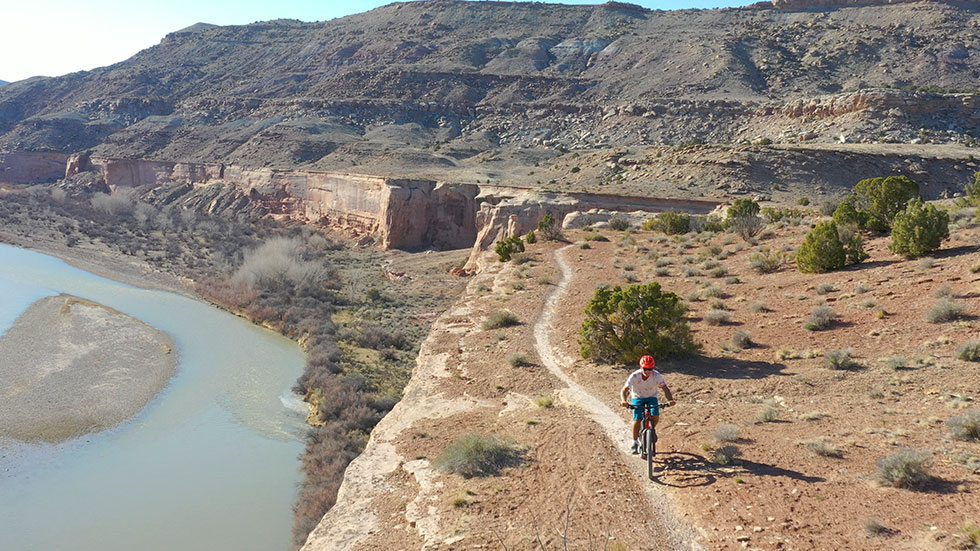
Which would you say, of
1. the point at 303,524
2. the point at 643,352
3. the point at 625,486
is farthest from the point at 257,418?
the point at 625,486

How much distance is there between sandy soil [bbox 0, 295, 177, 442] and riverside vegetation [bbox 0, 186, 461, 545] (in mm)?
5161

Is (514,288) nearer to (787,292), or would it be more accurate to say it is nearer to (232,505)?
(787,292)

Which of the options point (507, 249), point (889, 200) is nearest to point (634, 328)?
point (889, 200)

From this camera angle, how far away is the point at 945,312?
11.4 m

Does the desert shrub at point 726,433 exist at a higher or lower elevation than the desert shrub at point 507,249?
lower

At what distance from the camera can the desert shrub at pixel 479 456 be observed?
8.99m

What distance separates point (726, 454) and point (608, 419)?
7.63ft

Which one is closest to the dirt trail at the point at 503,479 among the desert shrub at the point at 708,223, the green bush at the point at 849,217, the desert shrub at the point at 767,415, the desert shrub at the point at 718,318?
the desert shrub at the point at 767,415

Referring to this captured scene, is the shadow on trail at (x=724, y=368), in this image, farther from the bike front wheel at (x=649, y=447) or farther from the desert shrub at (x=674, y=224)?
the desert shrub at (x=674, y=224)

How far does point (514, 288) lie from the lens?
20594 millimetres

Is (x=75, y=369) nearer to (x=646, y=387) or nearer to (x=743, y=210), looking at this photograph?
(x=646, y=387)

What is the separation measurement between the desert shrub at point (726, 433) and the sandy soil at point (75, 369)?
17112 millimetres

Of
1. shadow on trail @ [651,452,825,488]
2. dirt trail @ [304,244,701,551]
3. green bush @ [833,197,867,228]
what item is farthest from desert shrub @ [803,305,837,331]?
green bush @ [833,197,867,228]

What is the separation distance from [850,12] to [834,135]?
126ft
